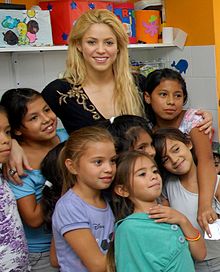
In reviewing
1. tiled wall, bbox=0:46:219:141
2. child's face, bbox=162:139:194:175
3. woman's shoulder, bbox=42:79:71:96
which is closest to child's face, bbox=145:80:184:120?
child's face, bbox=162:139:194:175

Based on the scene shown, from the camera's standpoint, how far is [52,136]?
1.61m

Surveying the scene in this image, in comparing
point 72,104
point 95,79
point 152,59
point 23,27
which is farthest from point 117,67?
point 152,59

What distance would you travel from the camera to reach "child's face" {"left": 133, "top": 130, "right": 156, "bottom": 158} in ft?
4.61

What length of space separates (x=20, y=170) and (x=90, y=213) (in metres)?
0.35

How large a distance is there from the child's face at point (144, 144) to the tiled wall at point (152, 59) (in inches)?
47.5

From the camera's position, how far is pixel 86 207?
127 cm

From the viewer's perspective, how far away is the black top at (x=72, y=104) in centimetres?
173

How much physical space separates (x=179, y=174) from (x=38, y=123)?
0.56 metres

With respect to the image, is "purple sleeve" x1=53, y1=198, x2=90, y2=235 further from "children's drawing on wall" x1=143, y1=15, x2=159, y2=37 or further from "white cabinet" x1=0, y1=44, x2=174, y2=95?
"children's drawing on wall" x1=143, y1=15, x2=159, y2=37

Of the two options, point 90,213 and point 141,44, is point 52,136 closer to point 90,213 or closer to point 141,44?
point 90,213

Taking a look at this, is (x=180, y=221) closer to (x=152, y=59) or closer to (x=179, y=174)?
(x=179, y=174)

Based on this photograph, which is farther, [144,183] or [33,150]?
[33,150]

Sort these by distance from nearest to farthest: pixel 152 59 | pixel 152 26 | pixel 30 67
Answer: pixel 30 67 < pixel 152 26 < pixel 152 59

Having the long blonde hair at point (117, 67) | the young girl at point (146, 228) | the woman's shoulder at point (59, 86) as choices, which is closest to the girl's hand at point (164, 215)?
the young girl at point (146, 228)
